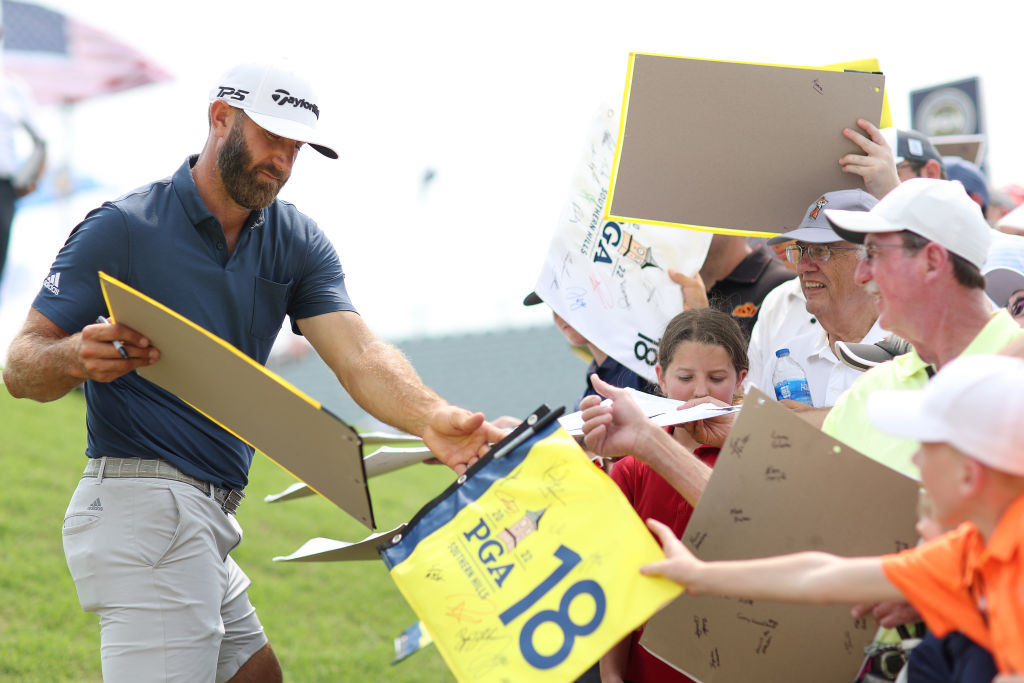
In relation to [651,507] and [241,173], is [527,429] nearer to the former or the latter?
[651,507]

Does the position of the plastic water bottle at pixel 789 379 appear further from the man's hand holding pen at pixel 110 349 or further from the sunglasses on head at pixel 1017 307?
the man's hand holding pen at pixel 110 349

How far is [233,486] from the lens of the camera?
350 cm

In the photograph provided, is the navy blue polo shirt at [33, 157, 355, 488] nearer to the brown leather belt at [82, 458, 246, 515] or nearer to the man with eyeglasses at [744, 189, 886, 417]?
the brown leather belt at [82, 458, 246, 515]

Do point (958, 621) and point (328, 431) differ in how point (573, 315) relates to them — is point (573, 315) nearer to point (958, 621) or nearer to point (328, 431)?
point (328, 431)

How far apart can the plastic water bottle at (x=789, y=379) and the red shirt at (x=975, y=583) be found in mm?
1338

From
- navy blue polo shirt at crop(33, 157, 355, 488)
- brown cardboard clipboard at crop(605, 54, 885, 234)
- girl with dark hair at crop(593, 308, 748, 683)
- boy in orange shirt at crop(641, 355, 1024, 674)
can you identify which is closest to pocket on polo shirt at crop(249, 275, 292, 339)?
navy blue polo shirt at crop(33, 157, 355, 488)

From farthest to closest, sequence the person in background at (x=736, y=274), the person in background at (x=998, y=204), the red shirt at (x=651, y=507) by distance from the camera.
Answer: the person in background at (x=998, y=204) < the person in background at (x=736, y=274) < the red shirt at (x=651, y=507)

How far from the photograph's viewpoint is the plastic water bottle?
10.7ft

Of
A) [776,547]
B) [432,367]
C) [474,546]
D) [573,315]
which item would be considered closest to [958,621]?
[776,547]

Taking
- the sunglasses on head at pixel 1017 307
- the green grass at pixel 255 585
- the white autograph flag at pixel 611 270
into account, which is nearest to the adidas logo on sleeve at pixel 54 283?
the white autograph flag at pixel 611 270

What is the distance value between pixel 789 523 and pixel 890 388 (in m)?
0.42

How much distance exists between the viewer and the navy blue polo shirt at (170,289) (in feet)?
10.4

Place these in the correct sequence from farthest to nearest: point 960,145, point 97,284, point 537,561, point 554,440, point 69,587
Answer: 1. point 69,587
2. point 960,145
3. point 97,284
4. point 554,440
5. point 537,561

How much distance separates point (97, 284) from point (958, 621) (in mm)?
2583
